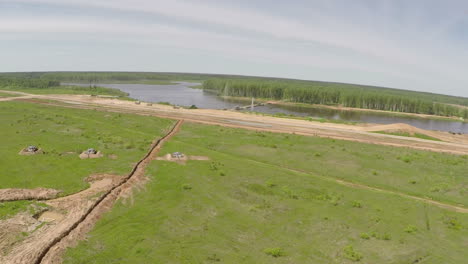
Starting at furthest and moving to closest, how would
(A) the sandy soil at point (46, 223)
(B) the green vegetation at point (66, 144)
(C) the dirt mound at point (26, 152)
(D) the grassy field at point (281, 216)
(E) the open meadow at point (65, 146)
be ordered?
(C) the dirt mound at point (26, 152), (B) the green vegetation at point (66, 144), (E) the open meadow at point (65, 146), (D) the grassy field at point (281, 216), (A) the sandy soil at point (46, 223)

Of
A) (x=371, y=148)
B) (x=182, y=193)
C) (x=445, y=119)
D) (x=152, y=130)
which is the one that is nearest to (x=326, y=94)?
(x=445, y=119)

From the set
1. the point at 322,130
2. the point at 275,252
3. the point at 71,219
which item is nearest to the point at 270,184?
the point at 275,252

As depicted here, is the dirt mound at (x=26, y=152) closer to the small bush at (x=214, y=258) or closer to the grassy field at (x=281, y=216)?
the grassy field at (x=281, y=216)

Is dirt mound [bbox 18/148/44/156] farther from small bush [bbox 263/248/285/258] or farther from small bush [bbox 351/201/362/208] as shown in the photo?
small bush [bbox 351/201/362/208]

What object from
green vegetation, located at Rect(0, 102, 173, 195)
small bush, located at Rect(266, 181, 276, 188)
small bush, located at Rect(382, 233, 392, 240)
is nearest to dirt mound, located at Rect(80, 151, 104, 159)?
green vegetation, located at Rect(0, 102, 173, 195)

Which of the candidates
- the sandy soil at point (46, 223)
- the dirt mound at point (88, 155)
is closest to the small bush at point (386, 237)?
the sandy soil at point (46, 223)

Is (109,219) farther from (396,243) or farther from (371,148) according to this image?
(371,148)

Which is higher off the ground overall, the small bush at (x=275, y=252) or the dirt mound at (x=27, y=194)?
the dirt mound at (x=27, y=194)
